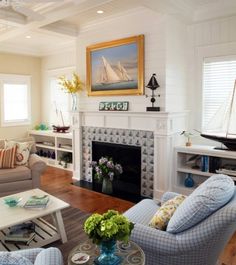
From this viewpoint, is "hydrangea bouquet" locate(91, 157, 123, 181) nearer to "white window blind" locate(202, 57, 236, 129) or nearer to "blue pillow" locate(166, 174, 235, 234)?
"white window blind" locate(202, 57, 236, 129)

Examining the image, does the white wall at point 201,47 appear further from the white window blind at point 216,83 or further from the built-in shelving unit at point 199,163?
the built-in shelving unit at point 199,163

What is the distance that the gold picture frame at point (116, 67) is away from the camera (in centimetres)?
403

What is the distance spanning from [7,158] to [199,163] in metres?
2.99

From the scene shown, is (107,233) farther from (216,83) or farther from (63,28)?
(63,28)

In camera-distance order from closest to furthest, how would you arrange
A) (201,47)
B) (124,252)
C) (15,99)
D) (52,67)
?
1. (124,252)
2. (201,47)
3. (15,99)
4. (52,67)

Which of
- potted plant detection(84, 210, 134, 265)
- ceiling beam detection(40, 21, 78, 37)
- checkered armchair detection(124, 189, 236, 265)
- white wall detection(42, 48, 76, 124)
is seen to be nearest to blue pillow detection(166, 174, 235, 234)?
checkered armchair detection(124, 189, 236, 265)

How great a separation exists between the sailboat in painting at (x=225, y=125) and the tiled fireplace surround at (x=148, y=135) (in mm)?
531

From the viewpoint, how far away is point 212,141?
4.04 metres

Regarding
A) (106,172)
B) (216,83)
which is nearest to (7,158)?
(106,172)

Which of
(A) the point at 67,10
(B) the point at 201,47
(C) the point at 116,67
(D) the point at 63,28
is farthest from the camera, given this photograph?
(D) the point at 63,28

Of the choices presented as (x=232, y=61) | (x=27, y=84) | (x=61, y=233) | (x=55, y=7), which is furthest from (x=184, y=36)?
(x=27, y=84)

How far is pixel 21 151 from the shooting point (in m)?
4.21

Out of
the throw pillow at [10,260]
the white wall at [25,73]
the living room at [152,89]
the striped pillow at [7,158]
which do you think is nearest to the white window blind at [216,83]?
the living room at [152,89]

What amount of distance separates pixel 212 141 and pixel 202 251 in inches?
101
